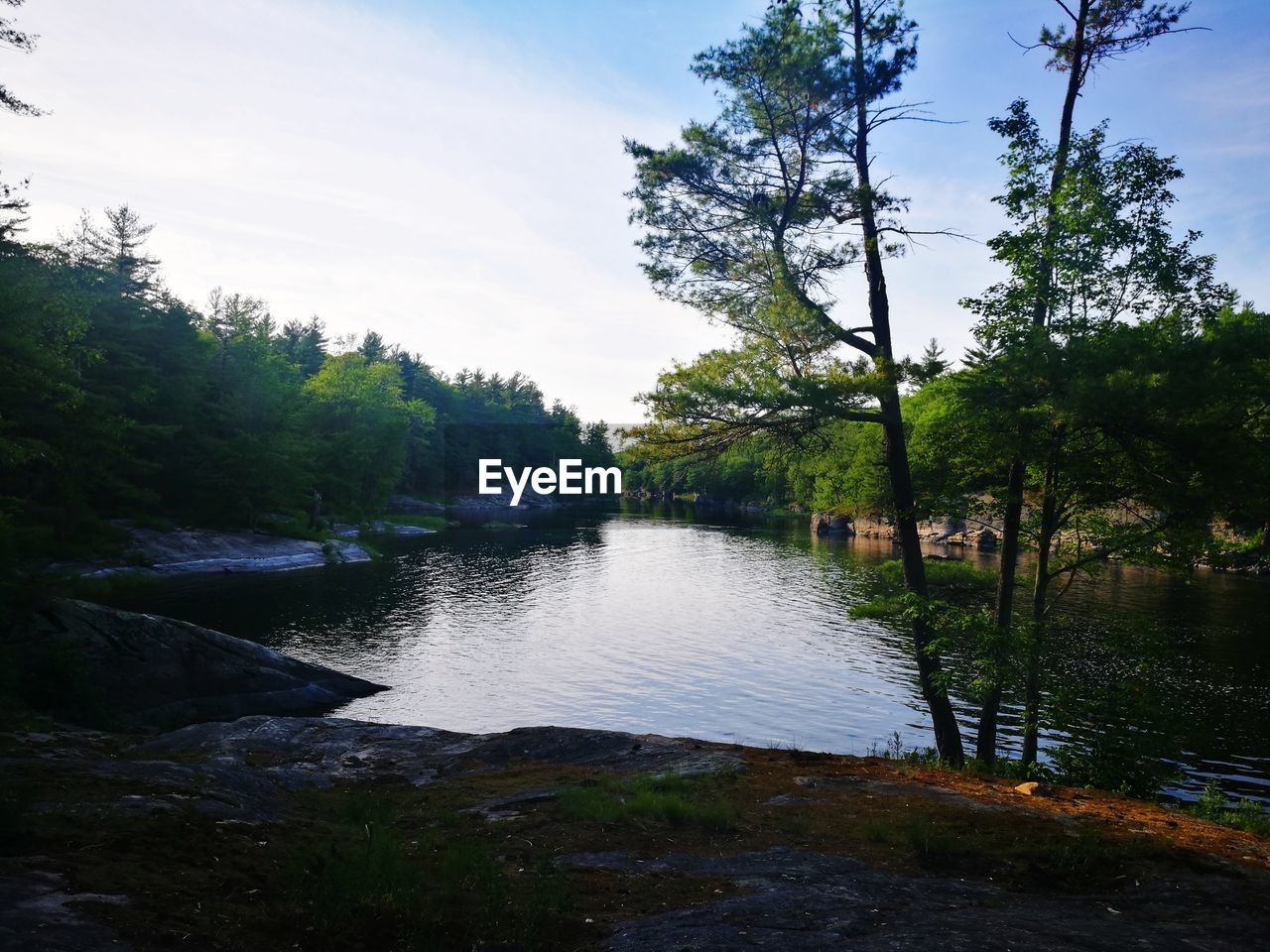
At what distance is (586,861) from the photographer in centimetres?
805

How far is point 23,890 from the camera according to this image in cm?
515

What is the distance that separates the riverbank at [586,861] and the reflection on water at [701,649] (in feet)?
18.8

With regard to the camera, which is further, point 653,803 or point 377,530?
point 377,530

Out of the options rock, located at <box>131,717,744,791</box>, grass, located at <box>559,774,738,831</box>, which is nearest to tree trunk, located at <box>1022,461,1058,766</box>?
rock, located at <box>131,717,744,791</box>

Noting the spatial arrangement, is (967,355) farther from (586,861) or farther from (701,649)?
(701,649)

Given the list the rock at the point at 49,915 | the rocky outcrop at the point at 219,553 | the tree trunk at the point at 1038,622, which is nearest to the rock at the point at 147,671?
the rock at the point at 49,915

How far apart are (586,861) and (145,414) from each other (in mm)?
45342

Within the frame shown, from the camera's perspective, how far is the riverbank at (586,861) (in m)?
5.74

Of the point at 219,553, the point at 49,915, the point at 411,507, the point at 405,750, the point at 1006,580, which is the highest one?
the point at 1006,580

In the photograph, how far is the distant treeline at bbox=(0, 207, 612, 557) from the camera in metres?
23.2

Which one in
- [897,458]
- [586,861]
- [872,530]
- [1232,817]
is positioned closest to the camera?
[586,861]

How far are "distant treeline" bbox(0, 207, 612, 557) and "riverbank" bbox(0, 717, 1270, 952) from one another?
11.7 metres

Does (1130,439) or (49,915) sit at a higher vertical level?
(1130,439)

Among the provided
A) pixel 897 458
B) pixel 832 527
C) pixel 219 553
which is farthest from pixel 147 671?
pixel 832 527
